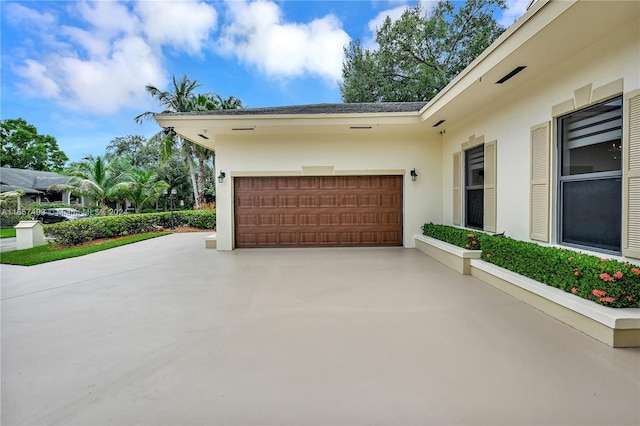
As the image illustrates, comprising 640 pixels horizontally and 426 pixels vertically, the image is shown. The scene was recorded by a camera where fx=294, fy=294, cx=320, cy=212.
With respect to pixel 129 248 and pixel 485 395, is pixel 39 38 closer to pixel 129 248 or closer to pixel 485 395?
pixel 129 248

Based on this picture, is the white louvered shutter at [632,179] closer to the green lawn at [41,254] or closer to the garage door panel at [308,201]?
the garage door panel at [308,201]

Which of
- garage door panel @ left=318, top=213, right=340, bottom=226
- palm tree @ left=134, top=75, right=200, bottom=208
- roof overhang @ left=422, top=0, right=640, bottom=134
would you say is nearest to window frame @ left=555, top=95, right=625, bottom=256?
roof overhang @ left=422, top=0, right=640, bottom=134

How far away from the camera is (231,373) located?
2289 mm

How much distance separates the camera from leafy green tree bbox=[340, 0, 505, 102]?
18375 millimetres

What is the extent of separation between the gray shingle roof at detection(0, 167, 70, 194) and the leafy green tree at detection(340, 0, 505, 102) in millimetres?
22930

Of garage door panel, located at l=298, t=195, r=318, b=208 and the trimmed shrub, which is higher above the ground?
garage door panel, located at l=298, t=195, r=318, b=208

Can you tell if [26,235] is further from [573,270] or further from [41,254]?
[573,270]

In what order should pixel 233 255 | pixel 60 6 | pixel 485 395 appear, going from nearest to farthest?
pixel 485 395
pixel 233 255
pixel 60 6

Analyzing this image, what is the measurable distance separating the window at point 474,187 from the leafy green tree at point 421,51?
13.4 meters

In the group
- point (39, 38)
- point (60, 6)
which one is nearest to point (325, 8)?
point (60, 6)

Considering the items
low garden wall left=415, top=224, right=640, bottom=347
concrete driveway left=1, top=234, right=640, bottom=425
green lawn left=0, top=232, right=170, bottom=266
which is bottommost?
concrete driveway left=1, top=234, right=640, bottom=425

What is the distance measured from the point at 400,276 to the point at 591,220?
2.73 meters

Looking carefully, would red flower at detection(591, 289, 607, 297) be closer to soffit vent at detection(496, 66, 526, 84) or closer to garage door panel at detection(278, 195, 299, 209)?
soffit vent at detection(496, 66, 526, 84)

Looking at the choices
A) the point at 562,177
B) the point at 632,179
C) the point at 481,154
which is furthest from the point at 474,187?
the point at 632,179
